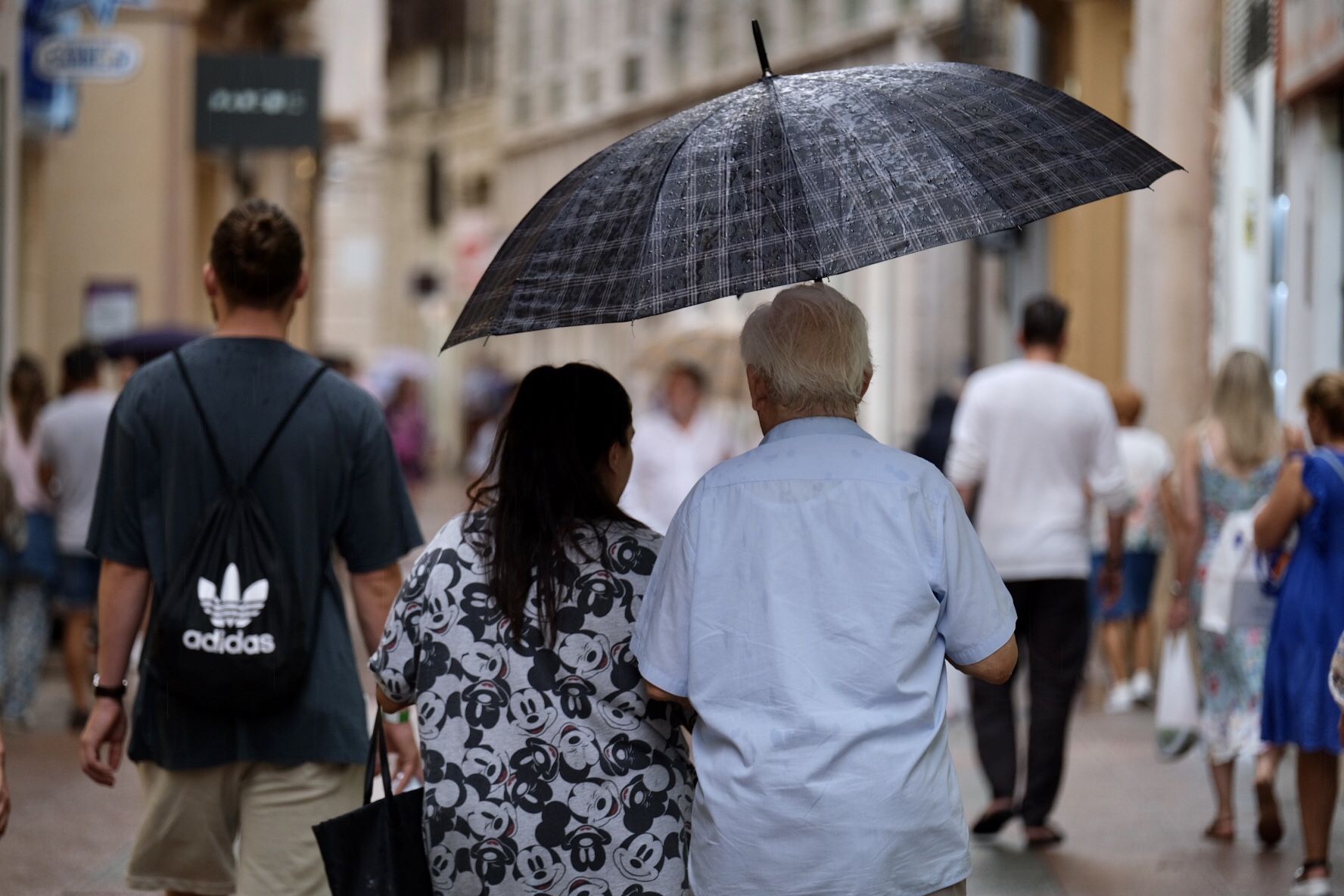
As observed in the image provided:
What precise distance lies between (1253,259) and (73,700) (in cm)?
762

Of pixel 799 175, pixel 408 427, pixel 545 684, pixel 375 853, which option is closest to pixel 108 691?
pixel 375 853

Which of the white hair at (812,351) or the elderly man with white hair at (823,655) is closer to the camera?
the elderly man with white hair at (823,655)

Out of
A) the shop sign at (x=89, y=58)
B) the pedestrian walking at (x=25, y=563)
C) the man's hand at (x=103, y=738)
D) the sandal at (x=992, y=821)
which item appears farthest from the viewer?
the shop sign at (x=89, y=58)

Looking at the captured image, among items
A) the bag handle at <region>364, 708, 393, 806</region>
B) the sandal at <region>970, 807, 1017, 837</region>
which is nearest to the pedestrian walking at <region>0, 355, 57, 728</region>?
the sandal at <region>970, 807, 1017, 837</region>

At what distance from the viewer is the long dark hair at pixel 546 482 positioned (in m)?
3.93

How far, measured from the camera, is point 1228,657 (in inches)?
327

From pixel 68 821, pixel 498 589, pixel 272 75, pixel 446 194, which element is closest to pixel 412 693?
pixel 498 589

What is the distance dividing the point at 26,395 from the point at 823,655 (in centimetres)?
929

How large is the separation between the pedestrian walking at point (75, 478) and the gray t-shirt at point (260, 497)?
22.5 feet

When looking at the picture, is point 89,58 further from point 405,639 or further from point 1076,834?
point 405,639

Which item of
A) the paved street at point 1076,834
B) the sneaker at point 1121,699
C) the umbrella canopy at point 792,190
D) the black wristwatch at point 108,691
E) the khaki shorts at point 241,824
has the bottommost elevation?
the sneaker at point 1121,699

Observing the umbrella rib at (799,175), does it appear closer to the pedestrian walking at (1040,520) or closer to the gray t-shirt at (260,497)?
A: the gray t-shirt at (260,497)

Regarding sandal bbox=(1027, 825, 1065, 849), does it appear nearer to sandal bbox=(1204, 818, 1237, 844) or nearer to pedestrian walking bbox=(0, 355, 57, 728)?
sandal bbox=(1204, 818, 1237, 844)

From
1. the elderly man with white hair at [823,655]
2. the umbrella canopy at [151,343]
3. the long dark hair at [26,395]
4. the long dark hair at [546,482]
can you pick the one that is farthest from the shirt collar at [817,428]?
the umbrella canopy at [151,343]
